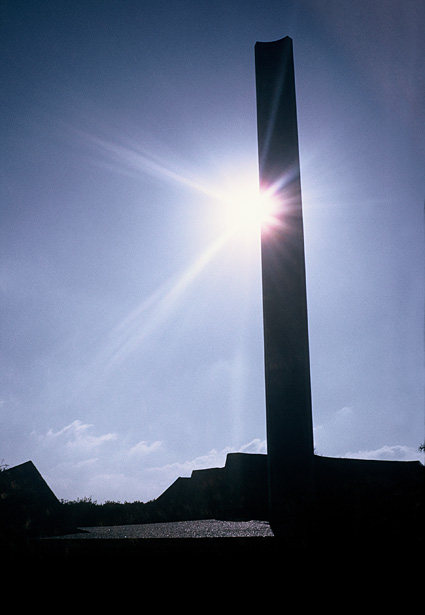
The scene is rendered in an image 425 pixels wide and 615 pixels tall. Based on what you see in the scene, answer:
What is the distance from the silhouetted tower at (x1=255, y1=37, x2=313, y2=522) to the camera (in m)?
6.59

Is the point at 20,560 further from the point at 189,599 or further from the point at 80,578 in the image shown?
the point at 189,599

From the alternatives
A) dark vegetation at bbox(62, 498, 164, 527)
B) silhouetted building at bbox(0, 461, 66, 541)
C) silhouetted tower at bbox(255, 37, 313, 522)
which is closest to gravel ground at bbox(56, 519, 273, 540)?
silhouetted tower at bbox(255, 37, 313, 522)

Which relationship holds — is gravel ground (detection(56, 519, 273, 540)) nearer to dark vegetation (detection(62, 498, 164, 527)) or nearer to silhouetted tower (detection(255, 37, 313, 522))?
silhouetted tower (detection(255, 37, 313, 522))

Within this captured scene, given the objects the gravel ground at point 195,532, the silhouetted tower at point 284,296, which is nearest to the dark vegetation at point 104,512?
the silhouetted tower at point 284,296

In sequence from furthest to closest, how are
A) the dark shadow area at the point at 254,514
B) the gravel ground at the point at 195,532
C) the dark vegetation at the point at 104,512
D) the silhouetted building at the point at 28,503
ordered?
the dark vegetation at the point at 104,512 < the silhouetted building at the point at 28,503 < the gravel ground at the point at 195,532 < the dark shadow area at the point at 254,514

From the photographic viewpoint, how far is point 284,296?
7.38m

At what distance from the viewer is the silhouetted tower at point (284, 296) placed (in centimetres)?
Answer: 659

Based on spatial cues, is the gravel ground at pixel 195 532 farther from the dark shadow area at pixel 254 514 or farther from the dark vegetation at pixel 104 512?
the dark vegetation at pixel 104 512

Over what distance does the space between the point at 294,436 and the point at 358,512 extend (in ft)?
7.83

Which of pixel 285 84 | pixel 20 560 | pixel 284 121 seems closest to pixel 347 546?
pixel 20 560

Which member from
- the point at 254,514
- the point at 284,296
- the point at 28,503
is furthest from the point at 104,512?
the point at 284,296

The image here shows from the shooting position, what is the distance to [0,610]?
348 cm

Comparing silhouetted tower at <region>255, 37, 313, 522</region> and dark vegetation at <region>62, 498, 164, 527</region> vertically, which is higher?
silhouetted tower at <region>255, 37, 313, 522</region>

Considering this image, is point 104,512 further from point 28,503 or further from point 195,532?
point 195,532
